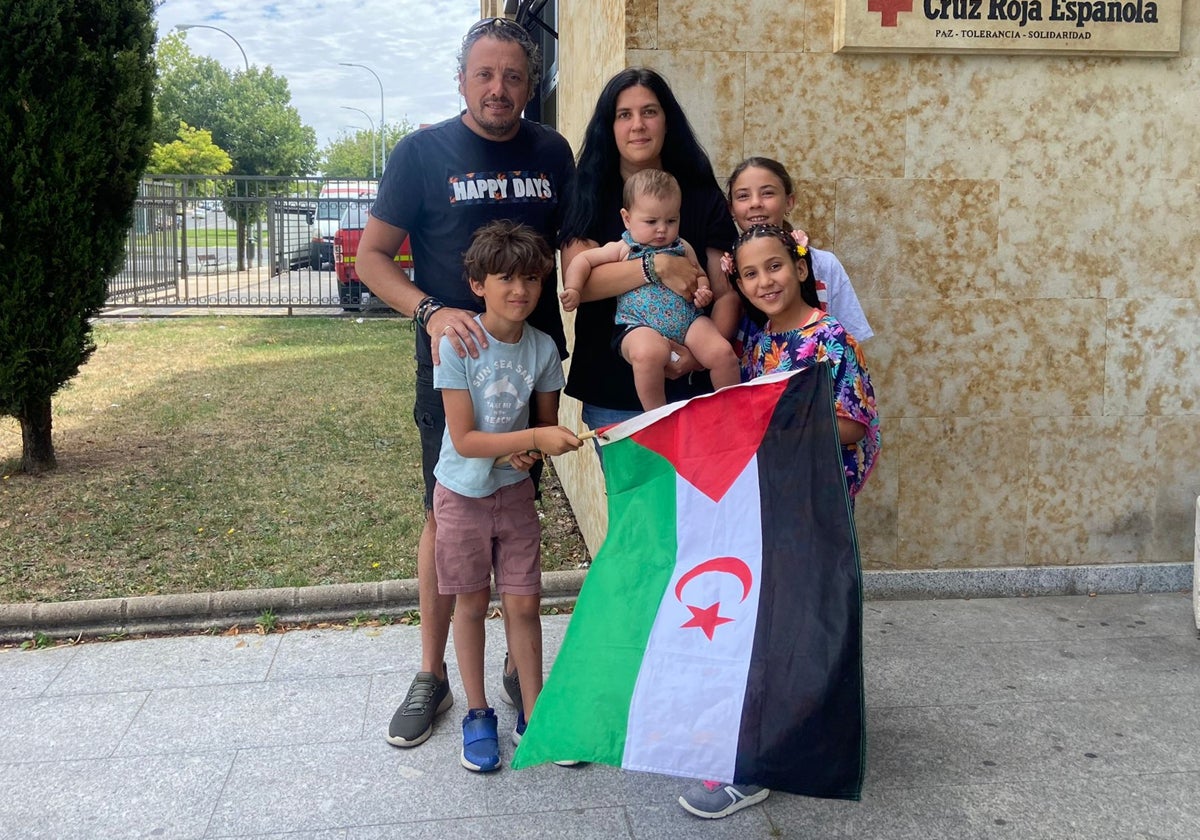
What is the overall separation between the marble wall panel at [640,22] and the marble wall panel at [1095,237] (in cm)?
171

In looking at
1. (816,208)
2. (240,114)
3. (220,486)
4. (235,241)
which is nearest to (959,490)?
(816,208)

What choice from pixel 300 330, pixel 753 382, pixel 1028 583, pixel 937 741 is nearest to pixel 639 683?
pixel 753 382

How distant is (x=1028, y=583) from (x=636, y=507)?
A: 276 centimetres

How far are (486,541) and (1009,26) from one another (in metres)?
3.21

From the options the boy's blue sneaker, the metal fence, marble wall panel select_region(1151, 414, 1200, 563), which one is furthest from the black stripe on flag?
the metal fence

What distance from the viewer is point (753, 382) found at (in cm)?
289

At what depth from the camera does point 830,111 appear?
15.1 feet

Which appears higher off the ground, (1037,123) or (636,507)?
(1037,123)

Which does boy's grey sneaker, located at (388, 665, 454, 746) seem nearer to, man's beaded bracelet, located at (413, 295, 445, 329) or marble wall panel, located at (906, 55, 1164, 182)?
man's beaded bracelet, located at (413, 295, 445, 329)

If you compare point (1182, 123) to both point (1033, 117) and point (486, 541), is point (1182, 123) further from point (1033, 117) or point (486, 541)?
point (486, 541)

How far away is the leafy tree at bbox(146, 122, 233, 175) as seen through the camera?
38.6 m

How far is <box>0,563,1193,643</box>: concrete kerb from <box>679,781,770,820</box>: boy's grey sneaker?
178 cm

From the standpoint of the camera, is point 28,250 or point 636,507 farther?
point 28,250

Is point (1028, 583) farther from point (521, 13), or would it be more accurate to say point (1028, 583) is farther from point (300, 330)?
point (300, 330)
